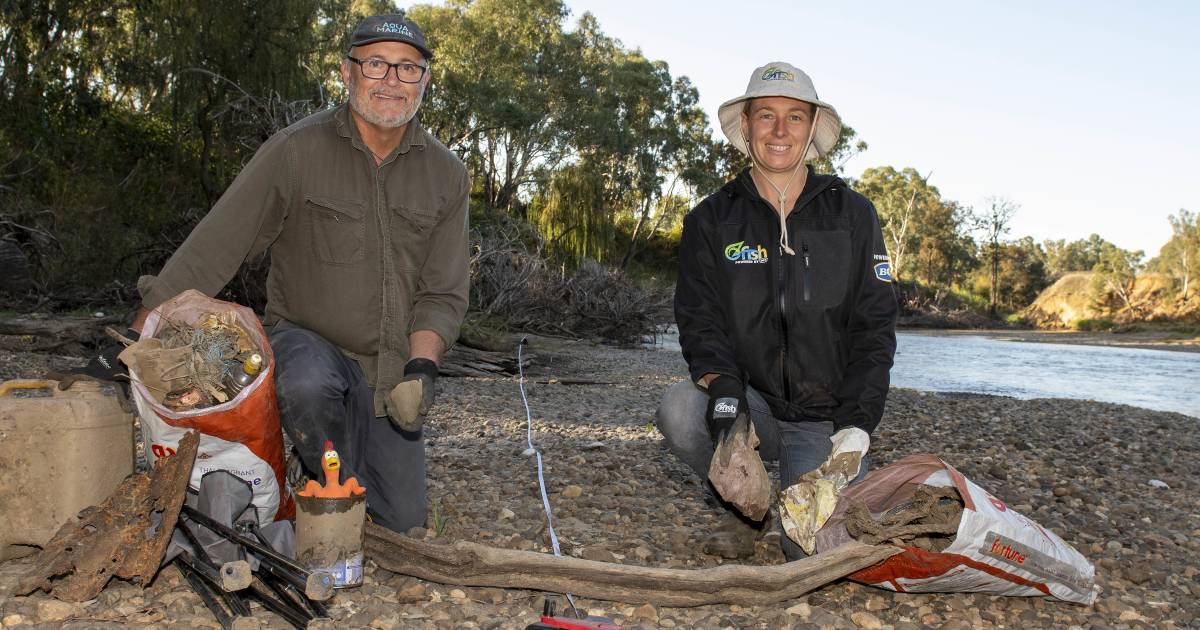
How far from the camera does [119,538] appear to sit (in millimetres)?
2371

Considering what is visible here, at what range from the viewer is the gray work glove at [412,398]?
2916 millimetres

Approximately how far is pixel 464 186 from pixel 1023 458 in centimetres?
372

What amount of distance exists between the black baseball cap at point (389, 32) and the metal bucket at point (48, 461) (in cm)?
142

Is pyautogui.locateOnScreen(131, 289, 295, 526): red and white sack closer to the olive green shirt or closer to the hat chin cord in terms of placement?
the olive green shirt

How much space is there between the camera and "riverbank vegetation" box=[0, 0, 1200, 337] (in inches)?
472

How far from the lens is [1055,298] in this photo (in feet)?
146

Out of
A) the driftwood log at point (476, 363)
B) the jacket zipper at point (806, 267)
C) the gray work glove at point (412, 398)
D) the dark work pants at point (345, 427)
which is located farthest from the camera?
the driftwood log at point (476, 363)

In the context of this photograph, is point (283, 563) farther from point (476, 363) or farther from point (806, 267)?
point (476, 363)

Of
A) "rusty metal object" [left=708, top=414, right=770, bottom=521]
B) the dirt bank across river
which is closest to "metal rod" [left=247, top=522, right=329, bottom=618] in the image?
"rusty metal object" [left=708, top=414, right=770, bottom=521]

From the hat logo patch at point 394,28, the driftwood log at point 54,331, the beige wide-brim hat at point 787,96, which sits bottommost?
the driftwood log at point 54,331

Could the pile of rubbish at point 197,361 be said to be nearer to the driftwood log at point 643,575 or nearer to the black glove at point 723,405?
the driftwood log at point 643,575

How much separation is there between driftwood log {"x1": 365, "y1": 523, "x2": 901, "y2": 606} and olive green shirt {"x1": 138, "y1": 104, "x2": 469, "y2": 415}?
2.56 feet

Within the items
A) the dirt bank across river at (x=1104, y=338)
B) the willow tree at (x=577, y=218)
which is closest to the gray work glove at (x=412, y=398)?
the willow tree at (x=577, y=218)

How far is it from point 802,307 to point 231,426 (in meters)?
1.89
